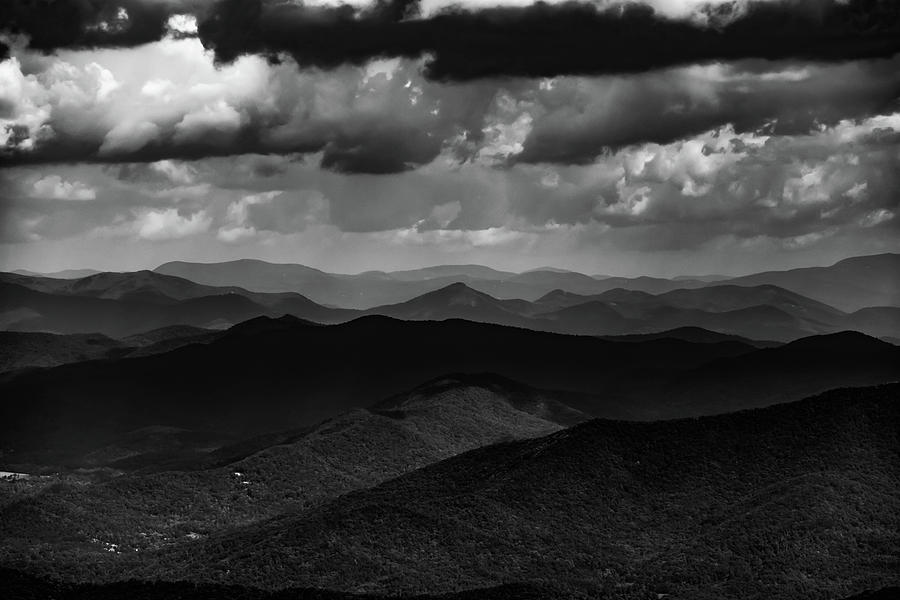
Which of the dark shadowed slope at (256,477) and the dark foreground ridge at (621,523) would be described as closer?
the dark foreground ridge at (621,523)

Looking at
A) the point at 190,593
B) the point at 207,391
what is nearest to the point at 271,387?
the point at 207,391

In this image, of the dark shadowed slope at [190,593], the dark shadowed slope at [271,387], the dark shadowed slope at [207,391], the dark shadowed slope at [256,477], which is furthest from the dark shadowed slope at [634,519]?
the dark shadowed slope at [207,391]

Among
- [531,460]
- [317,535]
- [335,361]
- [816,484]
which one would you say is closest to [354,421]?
[531,460]

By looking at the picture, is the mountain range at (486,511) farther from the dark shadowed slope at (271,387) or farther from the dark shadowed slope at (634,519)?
the dark shadowed slope at (271,387)

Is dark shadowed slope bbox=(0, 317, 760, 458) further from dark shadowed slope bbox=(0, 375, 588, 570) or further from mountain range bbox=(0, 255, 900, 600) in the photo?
mountain range bbox=(0, 255, 900, 600)

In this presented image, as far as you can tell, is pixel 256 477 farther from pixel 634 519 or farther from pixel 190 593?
pixel 190 593

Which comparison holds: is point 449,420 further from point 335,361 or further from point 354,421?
point 335,361
